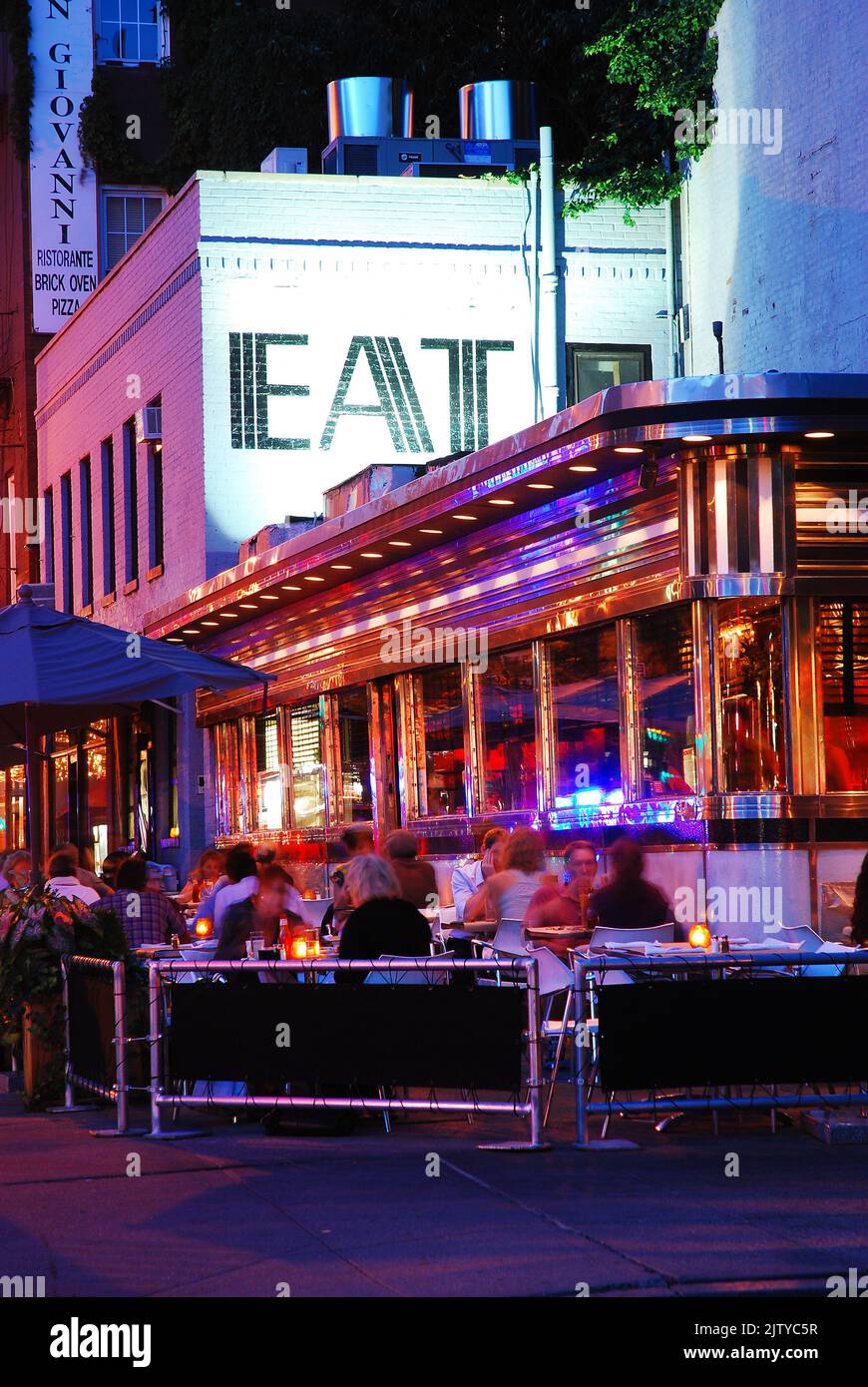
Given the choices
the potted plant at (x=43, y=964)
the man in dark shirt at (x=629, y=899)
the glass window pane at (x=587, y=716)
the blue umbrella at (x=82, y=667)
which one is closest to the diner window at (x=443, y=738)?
the glass window pane at (x=587, y=716)

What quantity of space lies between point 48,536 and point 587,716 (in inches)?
935

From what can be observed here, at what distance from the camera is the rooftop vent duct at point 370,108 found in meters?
28.8

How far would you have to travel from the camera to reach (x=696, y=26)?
2381cm

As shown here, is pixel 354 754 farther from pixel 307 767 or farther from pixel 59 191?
pixel 59 191

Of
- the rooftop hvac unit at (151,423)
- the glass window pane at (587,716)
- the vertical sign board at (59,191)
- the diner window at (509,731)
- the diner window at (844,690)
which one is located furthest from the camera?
the vertical sign board at (59,191)

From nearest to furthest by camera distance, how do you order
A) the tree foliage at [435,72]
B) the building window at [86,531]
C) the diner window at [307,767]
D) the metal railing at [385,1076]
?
1. the metal railing at [385,1076]
2. the diner window at [307,767]
3. the tree foliage at [435,72]
4. the building window at [86,531]

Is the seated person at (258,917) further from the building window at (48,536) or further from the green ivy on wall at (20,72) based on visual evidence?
the green ivy on wall at (20,72)

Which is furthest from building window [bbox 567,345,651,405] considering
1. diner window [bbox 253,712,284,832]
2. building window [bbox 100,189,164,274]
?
building window [bbox 100,189,164,274]

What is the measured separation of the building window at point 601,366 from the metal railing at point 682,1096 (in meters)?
16.3

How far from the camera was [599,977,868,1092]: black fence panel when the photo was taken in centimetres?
1012

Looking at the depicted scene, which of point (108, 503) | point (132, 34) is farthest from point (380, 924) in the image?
point (132, 34)

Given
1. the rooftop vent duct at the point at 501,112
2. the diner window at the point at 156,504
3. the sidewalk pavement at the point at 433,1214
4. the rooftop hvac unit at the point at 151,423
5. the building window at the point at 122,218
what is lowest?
the sidewalk pavement at the point at 433,1214

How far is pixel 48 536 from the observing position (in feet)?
125
